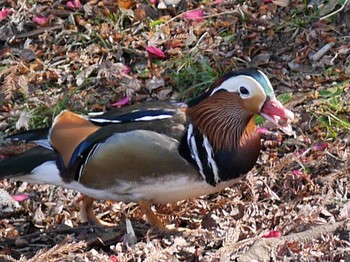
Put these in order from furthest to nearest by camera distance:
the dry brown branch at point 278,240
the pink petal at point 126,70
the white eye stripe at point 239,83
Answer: the pink petal at point 126,70
the white eye stripe at point 239,83
the dry brown branch at point 278,240

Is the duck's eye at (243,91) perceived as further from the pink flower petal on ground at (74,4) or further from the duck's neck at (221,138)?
the pink flower petal on ground at (74,4)

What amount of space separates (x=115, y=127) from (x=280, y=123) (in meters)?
0.68

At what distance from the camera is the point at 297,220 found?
3689 mm

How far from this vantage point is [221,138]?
3951 mm

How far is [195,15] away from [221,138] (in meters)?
1.56

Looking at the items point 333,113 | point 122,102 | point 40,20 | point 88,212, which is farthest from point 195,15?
point 88,212

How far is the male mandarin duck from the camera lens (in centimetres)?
381

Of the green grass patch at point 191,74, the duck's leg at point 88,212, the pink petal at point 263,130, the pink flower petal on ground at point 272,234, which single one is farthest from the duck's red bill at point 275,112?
the green grass patch at point 191,74

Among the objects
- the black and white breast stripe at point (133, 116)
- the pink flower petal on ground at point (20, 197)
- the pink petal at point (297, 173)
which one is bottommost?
the pink flower petal on ground at point (20, 197)

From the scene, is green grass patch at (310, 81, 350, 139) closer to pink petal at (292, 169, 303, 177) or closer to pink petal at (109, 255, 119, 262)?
pink petal at (292, 169, 303, 177)

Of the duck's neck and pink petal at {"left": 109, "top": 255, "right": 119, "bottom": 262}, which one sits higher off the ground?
the duck's neck

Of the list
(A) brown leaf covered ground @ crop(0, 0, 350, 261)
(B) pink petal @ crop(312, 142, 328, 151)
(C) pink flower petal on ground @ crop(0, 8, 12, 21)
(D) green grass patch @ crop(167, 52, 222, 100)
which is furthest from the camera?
(C) pink flower petal on ground @ crop(0, 8, 12, 21)

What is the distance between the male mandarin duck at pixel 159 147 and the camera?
381 centimetres

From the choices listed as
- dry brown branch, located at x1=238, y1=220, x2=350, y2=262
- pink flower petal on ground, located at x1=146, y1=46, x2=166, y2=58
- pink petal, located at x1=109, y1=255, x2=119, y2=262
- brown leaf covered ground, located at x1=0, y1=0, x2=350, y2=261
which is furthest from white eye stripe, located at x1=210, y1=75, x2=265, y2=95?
pink flower petal on ground, located at x1=146, y1=46, x2=166, y2=58
